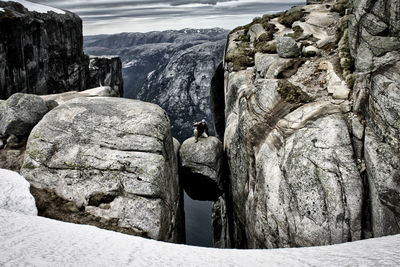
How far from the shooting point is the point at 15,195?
49.8 feet

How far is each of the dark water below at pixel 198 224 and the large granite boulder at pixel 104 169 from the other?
116 meters

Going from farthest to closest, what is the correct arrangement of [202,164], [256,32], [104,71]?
[104,71]
[256,32]
[202,164]

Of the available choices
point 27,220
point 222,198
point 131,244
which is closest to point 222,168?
point 222,198

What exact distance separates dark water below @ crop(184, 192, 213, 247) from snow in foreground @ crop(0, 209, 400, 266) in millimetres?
120220

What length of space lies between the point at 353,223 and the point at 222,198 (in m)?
18.4

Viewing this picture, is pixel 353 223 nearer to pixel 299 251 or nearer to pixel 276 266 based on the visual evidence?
pixel 299 251

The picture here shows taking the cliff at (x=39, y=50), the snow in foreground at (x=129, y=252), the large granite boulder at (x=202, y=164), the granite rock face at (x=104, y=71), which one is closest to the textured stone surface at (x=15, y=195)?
the snow in foreground at (x=129, y=252)

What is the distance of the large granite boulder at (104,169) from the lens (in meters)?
16.0

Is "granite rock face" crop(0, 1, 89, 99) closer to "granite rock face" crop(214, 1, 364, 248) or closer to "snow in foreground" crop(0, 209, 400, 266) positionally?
"granite rock face" crop(214, 1, 364, 248)

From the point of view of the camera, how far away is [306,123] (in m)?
16.6

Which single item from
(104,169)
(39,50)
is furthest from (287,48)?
(39,50)

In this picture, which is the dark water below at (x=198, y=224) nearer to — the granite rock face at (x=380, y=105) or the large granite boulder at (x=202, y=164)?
the large granite boulder at (x=202, y=164)

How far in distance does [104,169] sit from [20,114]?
33.9 ft

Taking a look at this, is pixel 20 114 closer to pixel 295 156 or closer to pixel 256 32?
pixel 295 156
